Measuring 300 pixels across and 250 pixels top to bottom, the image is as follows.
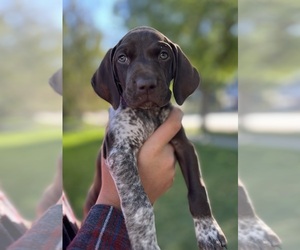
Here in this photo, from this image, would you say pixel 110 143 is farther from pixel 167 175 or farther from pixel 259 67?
pixel 259 67

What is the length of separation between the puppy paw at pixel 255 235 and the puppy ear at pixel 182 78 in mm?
598

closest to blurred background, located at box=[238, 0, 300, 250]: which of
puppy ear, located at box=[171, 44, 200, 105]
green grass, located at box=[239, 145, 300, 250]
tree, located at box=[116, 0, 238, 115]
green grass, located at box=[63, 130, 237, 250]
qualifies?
green grass, located at box=[239, 145, 300, 250]

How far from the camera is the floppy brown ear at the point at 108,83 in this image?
1.72 m

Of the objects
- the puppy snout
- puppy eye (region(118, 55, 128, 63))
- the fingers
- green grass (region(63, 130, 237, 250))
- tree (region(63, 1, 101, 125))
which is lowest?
green grass (region(63, 130, 237, 250))

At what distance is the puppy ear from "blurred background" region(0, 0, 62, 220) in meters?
0.62

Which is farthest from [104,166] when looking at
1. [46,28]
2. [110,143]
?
[46,28]

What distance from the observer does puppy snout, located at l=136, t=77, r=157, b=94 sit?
5.10ft

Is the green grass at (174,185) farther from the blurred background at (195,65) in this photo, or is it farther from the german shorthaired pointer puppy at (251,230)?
the german shorthaired pointer puppy at (251,230)

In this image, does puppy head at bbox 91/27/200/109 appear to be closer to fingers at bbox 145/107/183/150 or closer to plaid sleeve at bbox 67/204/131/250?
fingers at bbox 145/107/183/150

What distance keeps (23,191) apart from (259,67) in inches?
45.7

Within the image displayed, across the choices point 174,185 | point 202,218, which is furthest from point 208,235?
point 174,185

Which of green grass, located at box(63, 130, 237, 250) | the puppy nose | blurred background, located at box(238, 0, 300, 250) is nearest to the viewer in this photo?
the puppy nose

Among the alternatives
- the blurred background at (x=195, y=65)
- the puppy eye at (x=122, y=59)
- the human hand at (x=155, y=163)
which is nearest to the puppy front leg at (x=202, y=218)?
the human hand at (x=155, y=163)

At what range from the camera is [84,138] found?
4988 millimetres
